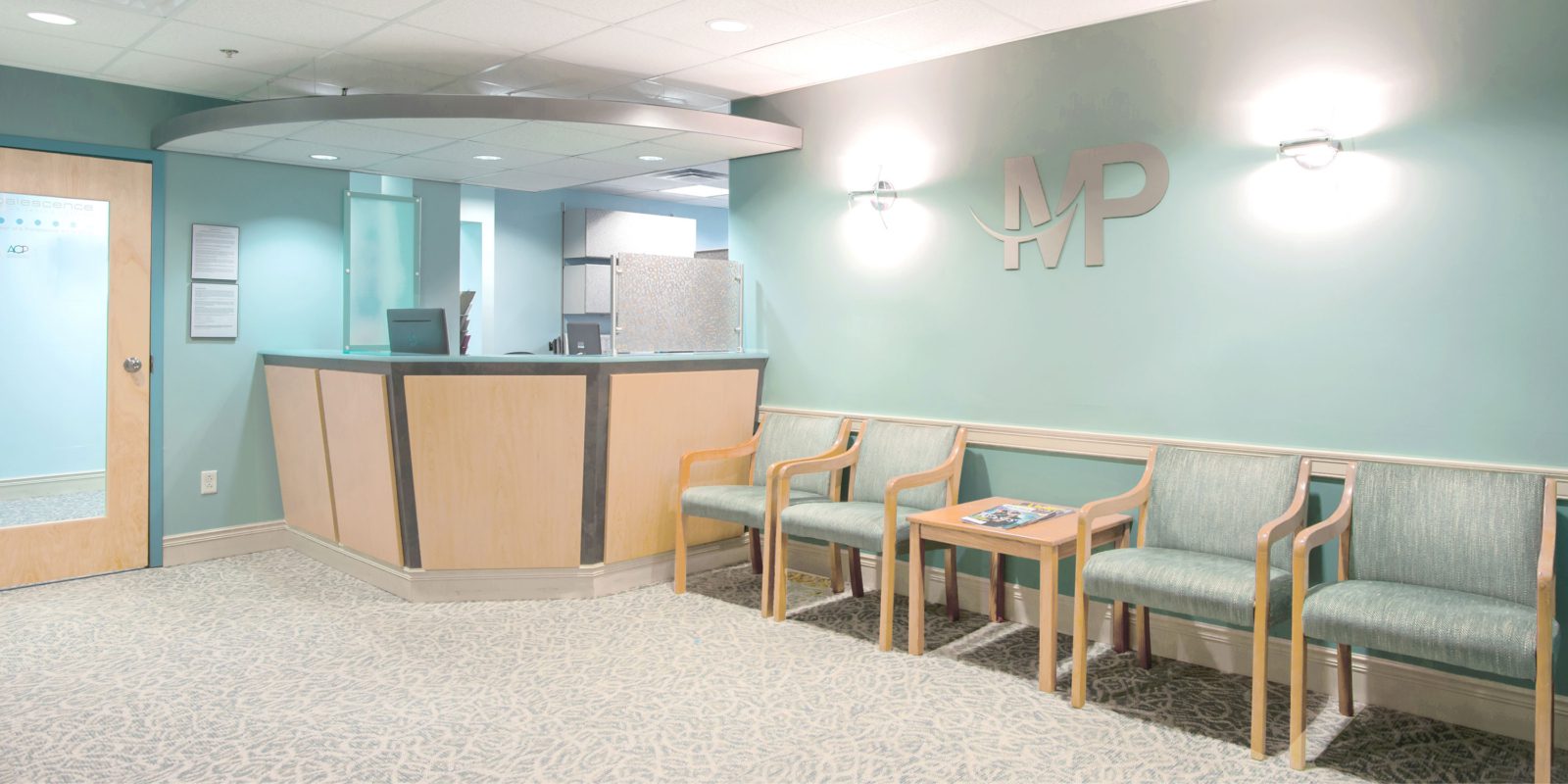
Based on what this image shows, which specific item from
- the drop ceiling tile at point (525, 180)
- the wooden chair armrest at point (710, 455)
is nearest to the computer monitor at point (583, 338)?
the drop ceiling tile at point (525, 180)

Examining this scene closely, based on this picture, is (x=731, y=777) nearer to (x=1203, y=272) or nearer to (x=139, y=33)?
(x=1203, y=272)

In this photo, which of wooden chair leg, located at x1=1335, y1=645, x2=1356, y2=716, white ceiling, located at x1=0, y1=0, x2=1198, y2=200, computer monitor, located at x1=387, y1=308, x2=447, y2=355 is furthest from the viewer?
computer monitor, located at x1=387, y1=308, x2=447, y2=355

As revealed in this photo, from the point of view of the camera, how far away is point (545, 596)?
4.61 meters

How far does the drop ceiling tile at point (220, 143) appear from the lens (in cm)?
483

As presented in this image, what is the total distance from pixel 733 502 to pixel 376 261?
299 centimetres

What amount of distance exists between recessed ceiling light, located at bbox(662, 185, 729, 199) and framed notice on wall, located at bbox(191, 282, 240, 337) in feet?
14.5

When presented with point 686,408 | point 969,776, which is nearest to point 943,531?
point 969,776

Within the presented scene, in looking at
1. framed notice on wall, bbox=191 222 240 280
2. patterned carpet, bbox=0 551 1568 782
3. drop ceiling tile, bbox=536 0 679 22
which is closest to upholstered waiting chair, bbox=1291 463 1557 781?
patterned carpet, bbox=0 551 1568 782

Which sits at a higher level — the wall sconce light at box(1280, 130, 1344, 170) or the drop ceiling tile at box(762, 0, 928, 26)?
the drop ceiling tile at box(762, 0, 928, 26)

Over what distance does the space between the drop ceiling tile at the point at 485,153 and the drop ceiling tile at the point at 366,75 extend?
329mm

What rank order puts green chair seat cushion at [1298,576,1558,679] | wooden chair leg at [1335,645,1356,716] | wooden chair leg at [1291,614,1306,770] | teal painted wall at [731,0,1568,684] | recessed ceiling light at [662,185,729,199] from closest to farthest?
green chair seat cushion at [1298,576,1558,679]
wooden chair leg at [1291,614,1306,770]
teal painted wall at [731,0,1568,684]
wooden chair leg at [1335,645,1356,716]
recessed ceiling light at [662,185,729,199]

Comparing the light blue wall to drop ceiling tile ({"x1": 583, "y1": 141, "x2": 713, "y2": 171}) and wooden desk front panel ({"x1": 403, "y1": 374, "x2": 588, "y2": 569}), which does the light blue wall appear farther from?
wooden desk front panel ({"x1": 403, "y1": 374, "x2": 588, "y2": 569})

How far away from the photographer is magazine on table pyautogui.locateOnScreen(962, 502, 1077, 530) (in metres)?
3.74

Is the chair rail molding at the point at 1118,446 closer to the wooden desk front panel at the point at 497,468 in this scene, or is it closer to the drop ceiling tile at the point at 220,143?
the wooden desk front panel at the point at 497,468
